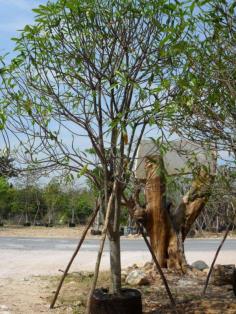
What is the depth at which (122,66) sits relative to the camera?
548 centimetres

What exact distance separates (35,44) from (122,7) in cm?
100

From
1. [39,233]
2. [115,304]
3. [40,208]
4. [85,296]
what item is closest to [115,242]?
[115,304]

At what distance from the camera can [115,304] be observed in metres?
5.27

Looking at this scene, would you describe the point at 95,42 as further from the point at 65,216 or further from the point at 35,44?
the point at 65,216

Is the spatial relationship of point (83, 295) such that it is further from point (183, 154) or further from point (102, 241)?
point (183, 154)

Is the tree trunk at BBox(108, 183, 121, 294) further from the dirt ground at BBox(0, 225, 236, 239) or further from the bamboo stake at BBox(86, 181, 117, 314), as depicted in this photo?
Answer: the dirt ground at BBox(0, 225, 236, 239)

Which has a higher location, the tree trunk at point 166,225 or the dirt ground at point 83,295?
the tree trunk at point 166,225

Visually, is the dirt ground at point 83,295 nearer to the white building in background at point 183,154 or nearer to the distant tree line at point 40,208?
the white building in background at point 183,154

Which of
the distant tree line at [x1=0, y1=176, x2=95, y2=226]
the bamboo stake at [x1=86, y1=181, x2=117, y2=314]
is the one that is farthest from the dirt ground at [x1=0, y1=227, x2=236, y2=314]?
the distant tree line at [x1=0, y1=176, x2=95, y2=226]

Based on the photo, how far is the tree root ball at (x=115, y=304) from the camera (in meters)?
5.26

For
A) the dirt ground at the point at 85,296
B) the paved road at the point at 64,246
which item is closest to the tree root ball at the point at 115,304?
the dirt ground at the point at 85,296

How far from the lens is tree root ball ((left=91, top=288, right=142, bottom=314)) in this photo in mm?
5262

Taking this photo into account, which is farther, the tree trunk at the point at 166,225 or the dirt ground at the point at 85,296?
the tree trunk at the point at 166,225

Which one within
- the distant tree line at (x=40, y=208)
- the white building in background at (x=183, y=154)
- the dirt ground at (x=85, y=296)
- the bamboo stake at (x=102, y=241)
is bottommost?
the dirt ground at (x=85, y=296)
